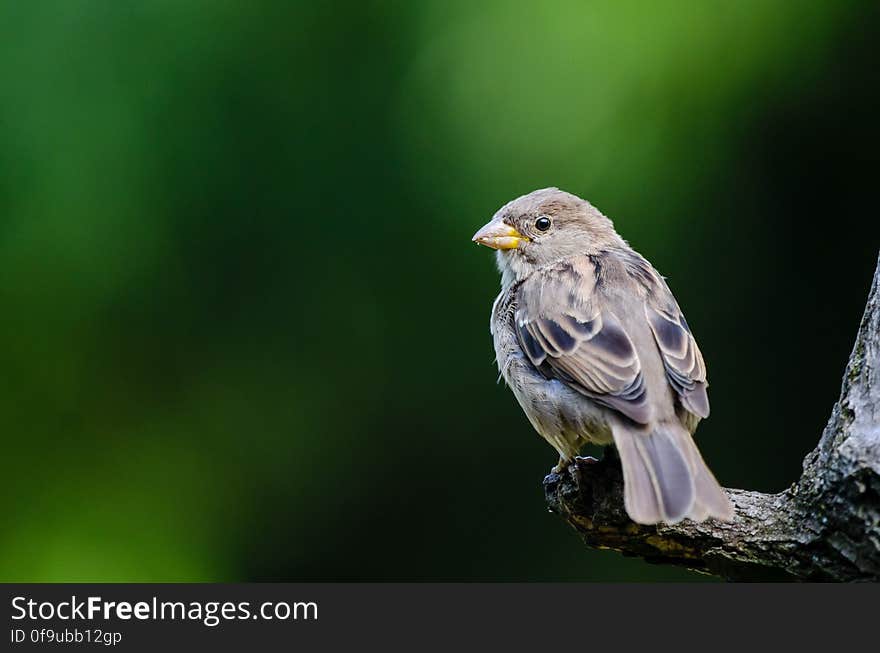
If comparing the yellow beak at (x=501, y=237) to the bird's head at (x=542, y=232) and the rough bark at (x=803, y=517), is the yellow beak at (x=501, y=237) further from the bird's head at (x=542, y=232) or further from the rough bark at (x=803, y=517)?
the rough bark at (x=803, y=517)

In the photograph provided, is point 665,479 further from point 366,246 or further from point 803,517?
point 366,246

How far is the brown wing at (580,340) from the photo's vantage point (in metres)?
3.73

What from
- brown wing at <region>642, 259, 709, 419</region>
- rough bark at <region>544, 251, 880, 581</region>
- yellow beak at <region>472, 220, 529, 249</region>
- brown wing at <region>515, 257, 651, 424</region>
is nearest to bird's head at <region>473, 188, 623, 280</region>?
yellow beak at <region>472, 220, 529, 249</region>

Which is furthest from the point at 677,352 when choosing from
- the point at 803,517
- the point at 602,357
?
the point at 803,517

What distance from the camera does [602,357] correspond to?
12.6 ft

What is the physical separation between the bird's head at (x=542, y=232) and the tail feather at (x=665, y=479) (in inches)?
46.8

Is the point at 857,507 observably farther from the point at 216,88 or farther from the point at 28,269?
the point at 28,269

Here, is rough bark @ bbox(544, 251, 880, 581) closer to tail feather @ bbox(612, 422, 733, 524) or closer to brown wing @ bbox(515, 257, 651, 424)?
tail feather @ bbox(612, 422, 733, 524)

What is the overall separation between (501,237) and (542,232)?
0.56 feet

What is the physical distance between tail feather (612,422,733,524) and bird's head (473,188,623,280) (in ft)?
A: 3.90

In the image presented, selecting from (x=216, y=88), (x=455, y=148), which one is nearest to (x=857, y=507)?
(x=455, y=148)

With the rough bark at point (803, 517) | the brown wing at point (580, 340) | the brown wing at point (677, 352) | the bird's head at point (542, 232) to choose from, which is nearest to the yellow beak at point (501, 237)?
the bird's head at point (542, 232)

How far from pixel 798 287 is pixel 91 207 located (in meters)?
3.48

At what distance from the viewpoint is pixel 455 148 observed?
5.80m
